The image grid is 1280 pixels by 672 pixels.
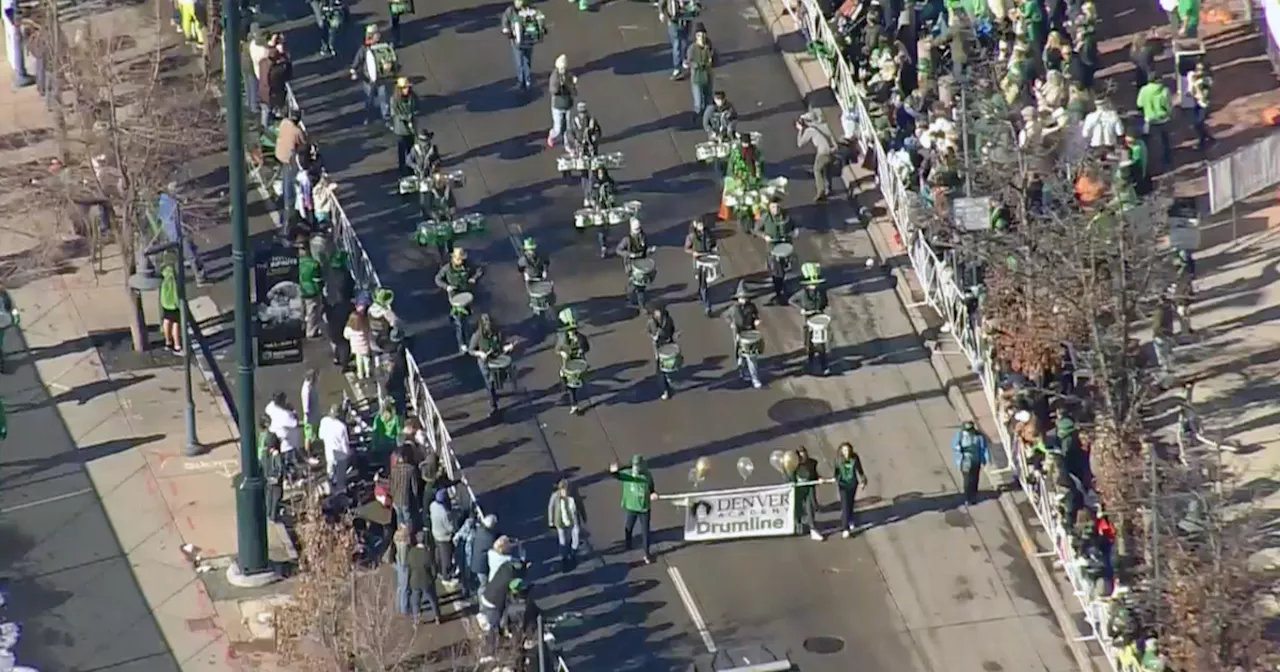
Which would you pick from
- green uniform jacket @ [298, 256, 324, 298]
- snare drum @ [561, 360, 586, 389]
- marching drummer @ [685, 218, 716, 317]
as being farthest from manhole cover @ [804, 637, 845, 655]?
green uniform jacket @ [298, 256, 324, 298]

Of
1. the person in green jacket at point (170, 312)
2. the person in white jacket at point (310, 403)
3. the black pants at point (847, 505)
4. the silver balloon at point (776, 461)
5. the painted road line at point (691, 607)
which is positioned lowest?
the painted road line at point (691, 607)

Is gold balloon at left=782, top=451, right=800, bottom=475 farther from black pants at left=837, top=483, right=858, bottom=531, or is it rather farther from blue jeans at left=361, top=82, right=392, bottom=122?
blue jeans at left=361, top=82, right=392, bottom=122

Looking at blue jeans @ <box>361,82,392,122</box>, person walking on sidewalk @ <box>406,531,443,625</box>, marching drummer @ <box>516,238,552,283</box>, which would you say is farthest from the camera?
blue jeans @ <box>361,82,392,122</box>

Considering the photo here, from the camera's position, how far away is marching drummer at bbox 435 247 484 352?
4588 centimetres

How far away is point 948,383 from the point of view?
45969mm

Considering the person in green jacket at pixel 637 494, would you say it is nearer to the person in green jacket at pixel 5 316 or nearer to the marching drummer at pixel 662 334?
the marching drummer at pixel 662 334

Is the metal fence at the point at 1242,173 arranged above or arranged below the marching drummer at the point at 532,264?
below

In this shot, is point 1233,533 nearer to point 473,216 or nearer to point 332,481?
point 332,481

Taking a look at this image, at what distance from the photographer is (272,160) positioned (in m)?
50.5

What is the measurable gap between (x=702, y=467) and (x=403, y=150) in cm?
1002

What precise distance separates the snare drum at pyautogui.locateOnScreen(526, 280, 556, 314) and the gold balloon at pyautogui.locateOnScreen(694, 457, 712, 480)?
4.01 meters

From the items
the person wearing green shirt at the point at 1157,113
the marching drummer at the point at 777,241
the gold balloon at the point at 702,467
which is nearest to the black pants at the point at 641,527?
the gold balloon at the point at 702,467

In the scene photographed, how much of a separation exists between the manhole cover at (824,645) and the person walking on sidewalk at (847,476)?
2238 mm

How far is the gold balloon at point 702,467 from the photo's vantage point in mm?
42781
